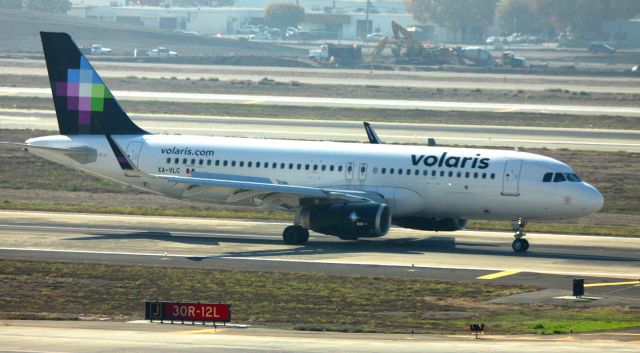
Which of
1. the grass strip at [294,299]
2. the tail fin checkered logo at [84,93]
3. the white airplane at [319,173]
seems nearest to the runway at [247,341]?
the grass strip at [294,299]

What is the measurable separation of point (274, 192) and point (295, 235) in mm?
2081

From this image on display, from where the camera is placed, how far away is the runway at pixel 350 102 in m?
114

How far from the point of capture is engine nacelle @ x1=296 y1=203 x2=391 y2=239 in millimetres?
52062

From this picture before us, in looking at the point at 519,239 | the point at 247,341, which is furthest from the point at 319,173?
the point at 247,341

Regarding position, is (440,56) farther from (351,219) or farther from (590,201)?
(351,219)

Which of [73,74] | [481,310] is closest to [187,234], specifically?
[73,74]

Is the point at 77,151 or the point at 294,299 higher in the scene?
the point at 77,151

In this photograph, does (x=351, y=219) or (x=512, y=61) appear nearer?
(x=351, y=219)

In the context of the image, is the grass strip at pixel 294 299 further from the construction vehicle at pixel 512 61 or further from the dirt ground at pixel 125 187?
the construction vehicle at pixel 512 61

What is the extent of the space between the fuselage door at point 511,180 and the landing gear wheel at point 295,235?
8.44m

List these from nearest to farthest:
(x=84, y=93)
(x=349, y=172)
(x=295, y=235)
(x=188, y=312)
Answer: (x=188, y=312) < (x=295, y=235) < (x=349, y=172) < (x=84, y=93)

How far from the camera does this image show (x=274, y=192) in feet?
175

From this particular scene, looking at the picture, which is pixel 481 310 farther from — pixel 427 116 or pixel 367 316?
pixel 427 116

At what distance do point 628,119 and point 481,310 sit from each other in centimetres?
7142
